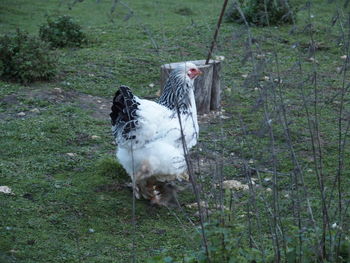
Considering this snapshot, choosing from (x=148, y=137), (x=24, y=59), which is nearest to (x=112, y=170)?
(x=148, y=137)

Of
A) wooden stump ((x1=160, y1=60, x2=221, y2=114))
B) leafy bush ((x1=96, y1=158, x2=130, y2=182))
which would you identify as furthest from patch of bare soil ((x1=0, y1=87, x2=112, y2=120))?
leafy bush ((x1=96, y1=158, x2=130, y2=182))

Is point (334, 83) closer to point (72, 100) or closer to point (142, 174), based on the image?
point (72, 100)

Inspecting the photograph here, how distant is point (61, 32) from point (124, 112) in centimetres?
507

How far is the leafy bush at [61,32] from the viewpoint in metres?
9.96

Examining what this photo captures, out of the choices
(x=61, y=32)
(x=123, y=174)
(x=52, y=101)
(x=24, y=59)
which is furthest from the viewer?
(x=61, y=32)

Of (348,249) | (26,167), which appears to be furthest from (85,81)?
(348,249)

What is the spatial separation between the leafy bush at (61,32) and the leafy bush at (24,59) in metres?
1.67

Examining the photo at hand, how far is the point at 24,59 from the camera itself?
8.10 metres

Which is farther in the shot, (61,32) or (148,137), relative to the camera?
(61,32)

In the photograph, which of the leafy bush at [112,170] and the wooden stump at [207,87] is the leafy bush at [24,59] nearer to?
the wooden stump at [207,87]

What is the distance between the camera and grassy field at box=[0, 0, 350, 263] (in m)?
3.47

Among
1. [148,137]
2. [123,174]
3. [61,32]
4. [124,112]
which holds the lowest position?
[123,174]

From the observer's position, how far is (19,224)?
4.84 metres

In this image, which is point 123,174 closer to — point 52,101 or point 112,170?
point 112,170
